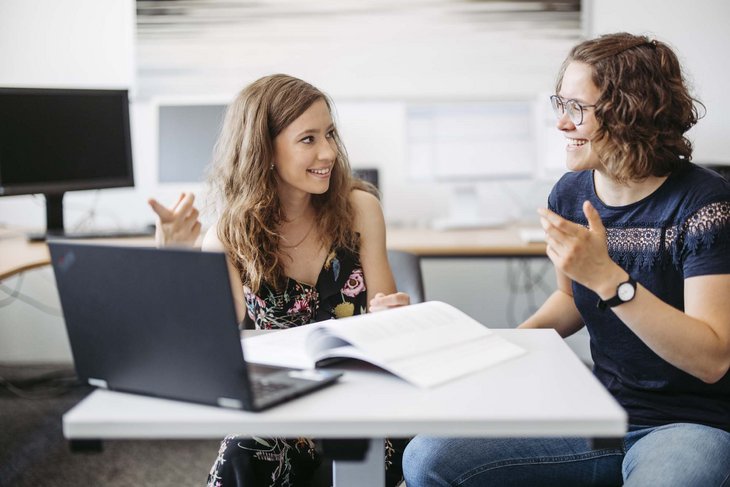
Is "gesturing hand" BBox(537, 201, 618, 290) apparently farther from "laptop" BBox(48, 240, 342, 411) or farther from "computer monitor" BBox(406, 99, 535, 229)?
"computer monitor" BBox(406, 99, 535, 229)

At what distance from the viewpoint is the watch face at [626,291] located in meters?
1.18

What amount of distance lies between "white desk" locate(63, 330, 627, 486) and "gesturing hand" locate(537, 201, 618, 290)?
0.16 meters

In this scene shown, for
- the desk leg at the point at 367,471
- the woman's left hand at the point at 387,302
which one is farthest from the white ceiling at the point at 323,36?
the desk leg at the point at 367,471

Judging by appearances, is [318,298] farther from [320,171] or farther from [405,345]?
[405,345]

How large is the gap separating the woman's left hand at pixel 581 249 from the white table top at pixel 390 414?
6.8 inches

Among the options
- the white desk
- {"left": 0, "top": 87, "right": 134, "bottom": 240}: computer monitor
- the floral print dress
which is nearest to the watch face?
the white desk

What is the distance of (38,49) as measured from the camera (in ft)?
11.3

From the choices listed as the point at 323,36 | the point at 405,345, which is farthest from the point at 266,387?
the point at 323,36

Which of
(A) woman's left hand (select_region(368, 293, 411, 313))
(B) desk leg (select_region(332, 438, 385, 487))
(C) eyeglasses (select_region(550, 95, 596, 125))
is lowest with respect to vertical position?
(B) desk leg (select_region(332, 438, 385, 487))

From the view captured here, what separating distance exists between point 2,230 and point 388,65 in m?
1.73

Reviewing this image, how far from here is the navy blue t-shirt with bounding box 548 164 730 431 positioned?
1311 mm

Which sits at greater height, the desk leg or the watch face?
the watch face

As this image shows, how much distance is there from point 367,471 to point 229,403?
29 centimetres

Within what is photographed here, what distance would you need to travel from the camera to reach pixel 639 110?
4.55ft
